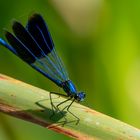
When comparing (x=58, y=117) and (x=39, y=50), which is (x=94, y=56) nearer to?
(x=39, y=50)

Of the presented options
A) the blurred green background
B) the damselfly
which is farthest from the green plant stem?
the blurred green background

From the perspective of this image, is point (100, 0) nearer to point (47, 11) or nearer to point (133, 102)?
point (47, 11)

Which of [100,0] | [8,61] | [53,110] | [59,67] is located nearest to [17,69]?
[8,61]

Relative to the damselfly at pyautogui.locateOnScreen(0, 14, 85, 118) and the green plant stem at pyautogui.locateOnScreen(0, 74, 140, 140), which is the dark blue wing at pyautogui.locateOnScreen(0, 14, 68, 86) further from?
the green plant stem at pyautogui.locateOnScreen(0, 74, 140, 140)

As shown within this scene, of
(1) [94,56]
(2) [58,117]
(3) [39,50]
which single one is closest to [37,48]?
(3) [39,50]

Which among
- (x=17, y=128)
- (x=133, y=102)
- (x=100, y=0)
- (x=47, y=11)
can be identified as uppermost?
(x=100, y=0)
